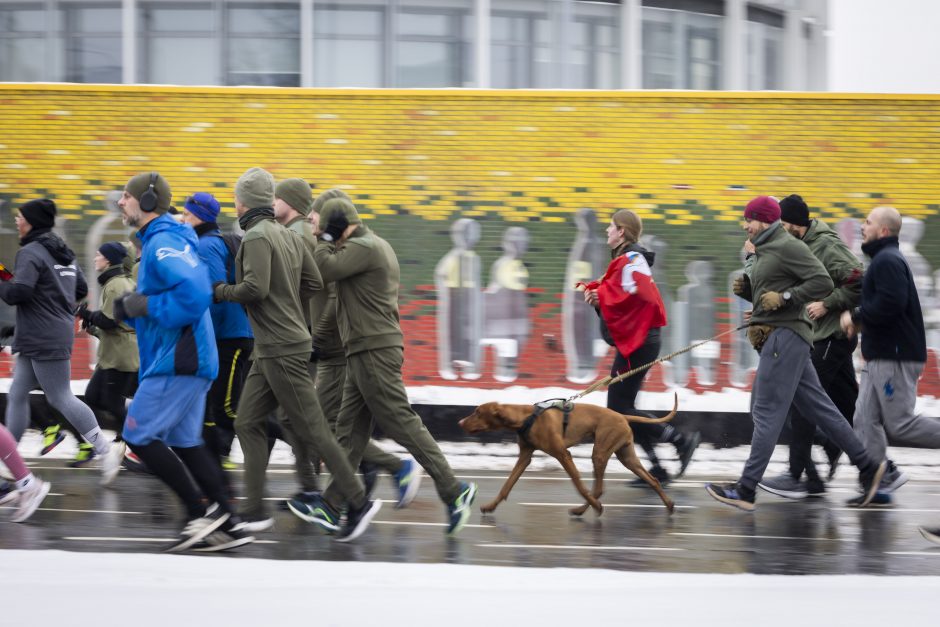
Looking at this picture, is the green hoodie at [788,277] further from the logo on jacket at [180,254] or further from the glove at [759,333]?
the logo on jacket at [180,254]

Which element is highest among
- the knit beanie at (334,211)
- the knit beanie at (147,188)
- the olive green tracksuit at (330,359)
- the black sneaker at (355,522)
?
the knit beanie at (147,188)

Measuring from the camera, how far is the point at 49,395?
880 cm

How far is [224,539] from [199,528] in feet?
0.54

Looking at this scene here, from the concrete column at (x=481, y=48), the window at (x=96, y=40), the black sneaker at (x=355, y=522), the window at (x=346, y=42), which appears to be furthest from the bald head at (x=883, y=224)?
the window at (x=96, y=40)

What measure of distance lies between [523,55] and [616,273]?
10206mm

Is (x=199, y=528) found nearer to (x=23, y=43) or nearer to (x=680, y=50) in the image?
(x=23, y=43)

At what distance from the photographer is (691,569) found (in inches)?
256

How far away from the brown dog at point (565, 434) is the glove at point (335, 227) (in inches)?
58.0

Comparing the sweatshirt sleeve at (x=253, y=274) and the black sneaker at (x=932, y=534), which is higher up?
the sweatshirt sleeve at (x=253, y=274)

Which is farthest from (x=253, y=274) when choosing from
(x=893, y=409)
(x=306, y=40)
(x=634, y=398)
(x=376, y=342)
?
(x=306, y=40)

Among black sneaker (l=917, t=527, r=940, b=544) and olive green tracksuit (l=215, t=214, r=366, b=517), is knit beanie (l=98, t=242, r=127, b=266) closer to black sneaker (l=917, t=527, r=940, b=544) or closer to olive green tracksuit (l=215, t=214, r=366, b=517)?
olive green tracksuit (l=215, t=214, r=366, b=517)

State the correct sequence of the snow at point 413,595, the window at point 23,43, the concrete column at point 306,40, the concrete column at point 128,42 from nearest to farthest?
the snow at point 413,595 < the concrete column at point 128,42 < the concrete column at point 306,40 < the window at point 23,43

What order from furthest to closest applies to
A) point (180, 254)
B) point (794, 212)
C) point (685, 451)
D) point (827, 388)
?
1. point (827, 388)
2. point (685, 451)
3. point (794, 212)
4. point (180, 254)

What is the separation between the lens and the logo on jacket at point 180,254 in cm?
636
